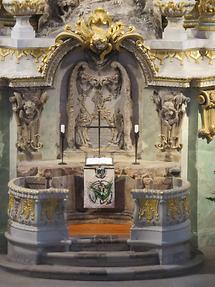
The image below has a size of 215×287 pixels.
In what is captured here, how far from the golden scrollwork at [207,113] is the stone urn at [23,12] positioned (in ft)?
9.13

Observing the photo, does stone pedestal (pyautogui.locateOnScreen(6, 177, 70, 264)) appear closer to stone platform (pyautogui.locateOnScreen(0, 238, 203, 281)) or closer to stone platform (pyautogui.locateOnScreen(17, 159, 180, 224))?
stone platform (pyautogui.locateOnScreen(0, 238, 203, 281))

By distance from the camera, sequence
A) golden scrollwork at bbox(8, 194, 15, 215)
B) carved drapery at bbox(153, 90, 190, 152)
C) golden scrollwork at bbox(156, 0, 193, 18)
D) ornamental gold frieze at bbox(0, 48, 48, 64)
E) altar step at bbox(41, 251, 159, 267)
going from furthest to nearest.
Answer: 1. carved drapery at bbox(153, 90, 190, 152)
2. ornamental gold frieze at bbox(0, 48, 48, 64)
3. golden scrollwork at bbox(156, 0, 193, 18)
4. golden scrollwork at bbox(8, 194, 15, 215)
5. altar step at bbox(41, 251, 159, 267)

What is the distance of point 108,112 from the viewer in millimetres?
20391

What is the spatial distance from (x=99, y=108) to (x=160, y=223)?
2561mm

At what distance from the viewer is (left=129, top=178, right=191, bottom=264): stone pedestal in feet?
61.1

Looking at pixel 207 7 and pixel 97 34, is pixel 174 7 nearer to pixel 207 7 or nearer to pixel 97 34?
pixel 207 7

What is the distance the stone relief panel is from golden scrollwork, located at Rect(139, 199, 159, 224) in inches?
75.9

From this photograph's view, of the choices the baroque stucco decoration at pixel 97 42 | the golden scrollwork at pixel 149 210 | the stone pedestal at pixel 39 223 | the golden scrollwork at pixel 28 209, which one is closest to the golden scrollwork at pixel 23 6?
the baroque stucco decoration at pixel 97 42

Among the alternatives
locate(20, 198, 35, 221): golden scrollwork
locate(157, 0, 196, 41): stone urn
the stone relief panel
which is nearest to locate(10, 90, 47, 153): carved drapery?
the stone relief panel

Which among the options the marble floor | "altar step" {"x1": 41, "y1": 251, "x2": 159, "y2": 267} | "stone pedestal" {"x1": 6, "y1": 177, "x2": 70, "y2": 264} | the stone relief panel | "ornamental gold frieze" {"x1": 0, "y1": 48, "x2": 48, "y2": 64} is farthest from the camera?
the stone relief panel

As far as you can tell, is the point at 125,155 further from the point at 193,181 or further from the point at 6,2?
the point at 6,2

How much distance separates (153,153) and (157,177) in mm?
571

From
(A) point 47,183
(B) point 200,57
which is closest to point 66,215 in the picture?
(A) point 47,183

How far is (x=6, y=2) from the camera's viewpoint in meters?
19.4
